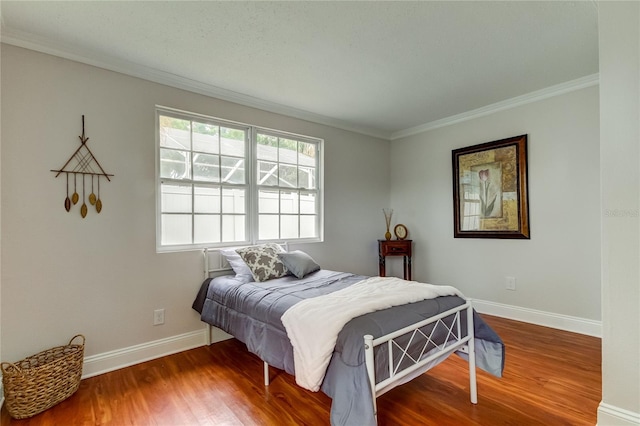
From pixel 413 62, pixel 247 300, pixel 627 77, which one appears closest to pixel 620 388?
pixel 627 77

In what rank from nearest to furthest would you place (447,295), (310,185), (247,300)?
1. (447,295)
2. (247,300)
3. (310,185)

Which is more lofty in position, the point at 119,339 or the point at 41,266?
the point at 41,266

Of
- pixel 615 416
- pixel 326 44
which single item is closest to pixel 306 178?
pixel 326 44

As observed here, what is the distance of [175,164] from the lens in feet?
9.41

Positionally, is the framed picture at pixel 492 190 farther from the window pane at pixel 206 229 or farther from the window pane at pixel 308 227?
the window pane at pixel 206 229

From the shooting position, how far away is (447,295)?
2096mm

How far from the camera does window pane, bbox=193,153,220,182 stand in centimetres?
298

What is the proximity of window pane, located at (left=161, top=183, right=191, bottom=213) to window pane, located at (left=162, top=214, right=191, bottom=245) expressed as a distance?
55 mm

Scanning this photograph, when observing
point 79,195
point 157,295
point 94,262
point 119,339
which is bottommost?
point 119,339

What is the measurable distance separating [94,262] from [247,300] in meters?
1.24

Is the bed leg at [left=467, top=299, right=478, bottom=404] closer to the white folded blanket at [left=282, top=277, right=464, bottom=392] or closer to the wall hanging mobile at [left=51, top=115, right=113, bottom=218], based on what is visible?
the white folded blanket at [left=282, top=277, right=464, bottom=392]

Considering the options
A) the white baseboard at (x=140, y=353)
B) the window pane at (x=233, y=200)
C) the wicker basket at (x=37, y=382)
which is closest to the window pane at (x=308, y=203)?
the window pane at (x=233, y=200)

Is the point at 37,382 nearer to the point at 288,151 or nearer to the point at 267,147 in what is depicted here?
the point at 267,147

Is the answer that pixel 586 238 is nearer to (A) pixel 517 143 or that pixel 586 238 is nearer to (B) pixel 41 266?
(A) pixel 517 143
